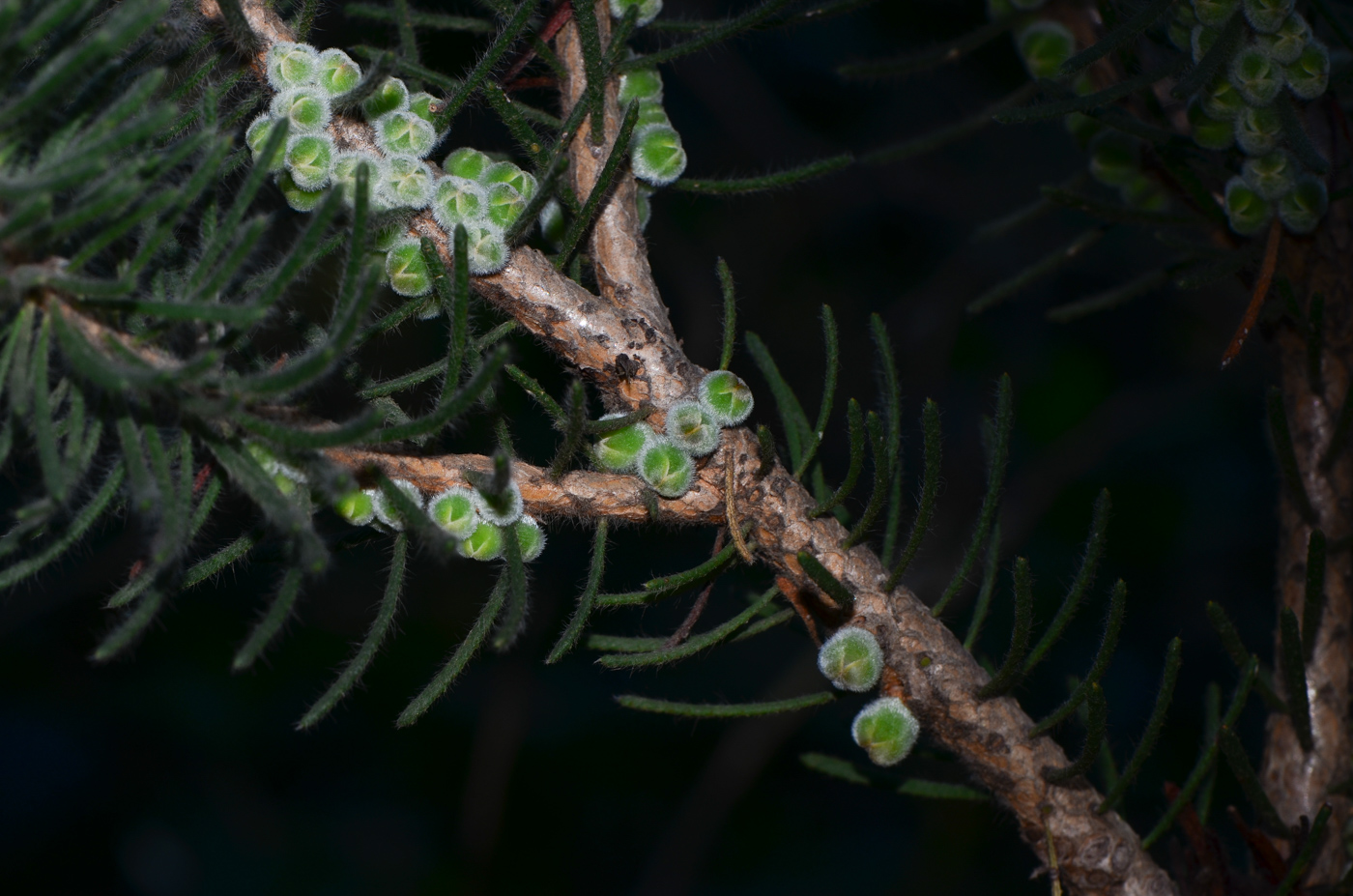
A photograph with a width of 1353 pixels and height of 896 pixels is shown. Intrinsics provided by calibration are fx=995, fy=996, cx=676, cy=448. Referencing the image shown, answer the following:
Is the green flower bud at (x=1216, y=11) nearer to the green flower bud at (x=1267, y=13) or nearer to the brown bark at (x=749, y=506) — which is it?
the green flower bud at (x=1267, y=13)

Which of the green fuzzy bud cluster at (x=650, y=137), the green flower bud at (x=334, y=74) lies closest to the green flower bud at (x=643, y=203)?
the green fuzzy bud cluster at (x=650, y=137)

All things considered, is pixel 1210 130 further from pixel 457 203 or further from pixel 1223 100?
pixel 457 203

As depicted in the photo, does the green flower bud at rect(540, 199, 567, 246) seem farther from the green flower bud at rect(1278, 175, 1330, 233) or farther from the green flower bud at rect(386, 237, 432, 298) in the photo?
the green flower bud at rect(1278, 175, 1330, 233)

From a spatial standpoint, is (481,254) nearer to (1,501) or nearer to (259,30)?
(259,30)

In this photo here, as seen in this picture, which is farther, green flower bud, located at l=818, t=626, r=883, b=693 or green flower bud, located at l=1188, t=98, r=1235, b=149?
green flower bud, located at l=1188, t=98, r=1235, b=149

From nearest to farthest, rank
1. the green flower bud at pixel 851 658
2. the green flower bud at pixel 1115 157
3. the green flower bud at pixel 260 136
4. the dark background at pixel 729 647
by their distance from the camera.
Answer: the green flower bud at pixel 260 136 → the green flower bud at pixel 851 658 → the green flower bud at pixel 1115 157 → the dark background at pixel 729 647

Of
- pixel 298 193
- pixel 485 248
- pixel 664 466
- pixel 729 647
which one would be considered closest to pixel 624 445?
pixel 664 466

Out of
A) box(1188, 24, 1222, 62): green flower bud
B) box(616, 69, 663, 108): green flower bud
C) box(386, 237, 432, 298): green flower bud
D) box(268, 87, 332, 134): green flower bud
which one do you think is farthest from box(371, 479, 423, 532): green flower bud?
box(1188, 24, 1222, 62): green flower bud
